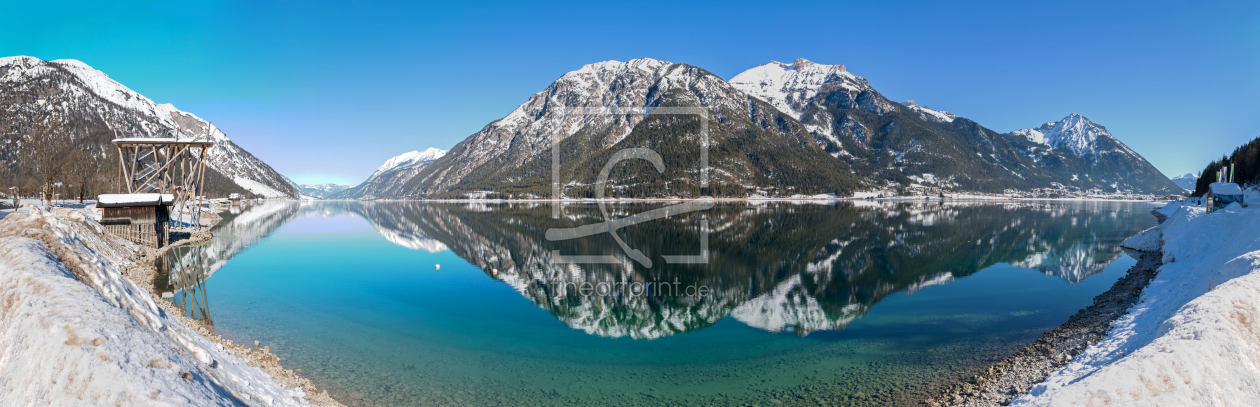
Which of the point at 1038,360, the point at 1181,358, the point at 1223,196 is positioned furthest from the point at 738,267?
the point at 1223,196

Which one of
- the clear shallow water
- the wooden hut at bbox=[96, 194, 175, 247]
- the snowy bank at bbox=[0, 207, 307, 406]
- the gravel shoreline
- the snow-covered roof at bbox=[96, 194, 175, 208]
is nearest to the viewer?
the snowy bank at bbox=[0, 207, 307, 406]

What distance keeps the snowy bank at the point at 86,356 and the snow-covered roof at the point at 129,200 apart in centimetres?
3009

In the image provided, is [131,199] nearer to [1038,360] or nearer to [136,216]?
[136,216]

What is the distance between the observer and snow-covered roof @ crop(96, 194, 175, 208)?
32969mm

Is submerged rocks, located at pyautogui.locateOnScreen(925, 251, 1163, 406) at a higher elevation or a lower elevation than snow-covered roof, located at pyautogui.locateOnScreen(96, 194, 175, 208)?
lower

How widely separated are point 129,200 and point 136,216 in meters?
1.53

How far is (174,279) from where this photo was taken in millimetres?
26625

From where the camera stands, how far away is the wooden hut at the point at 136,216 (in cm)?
3344

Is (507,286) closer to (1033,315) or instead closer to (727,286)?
(727,286)

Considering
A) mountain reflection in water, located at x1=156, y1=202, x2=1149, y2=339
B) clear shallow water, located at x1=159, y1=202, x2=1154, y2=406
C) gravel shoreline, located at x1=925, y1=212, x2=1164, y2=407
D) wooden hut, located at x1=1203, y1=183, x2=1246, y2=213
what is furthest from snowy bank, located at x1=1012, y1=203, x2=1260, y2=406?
wooden hut, located at x1=1203, y1=183, x2=1246, y2=213

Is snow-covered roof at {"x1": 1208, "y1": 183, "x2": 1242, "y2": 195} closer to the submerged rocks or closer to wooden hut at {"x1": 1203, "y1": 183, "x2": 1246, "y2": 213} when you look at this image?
wooden hut at {"x1": 1203, "y1": 183, "x2": 1246, "y2": 213}

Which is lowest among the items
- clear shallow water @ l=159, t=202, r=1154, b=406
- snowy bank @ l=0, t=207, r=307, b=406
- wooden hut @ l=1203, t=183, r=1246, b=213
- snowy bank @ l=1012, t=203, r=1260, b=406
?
clear shallow water @ l=159, t=202, r=1154, b=406

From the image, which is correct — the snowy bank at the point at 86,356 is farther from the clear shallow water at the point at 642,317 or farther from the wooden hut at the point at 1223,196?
the wooden hut at the point at 1223,196

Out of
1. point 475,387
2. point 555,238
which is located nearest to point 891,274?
point 475,387
